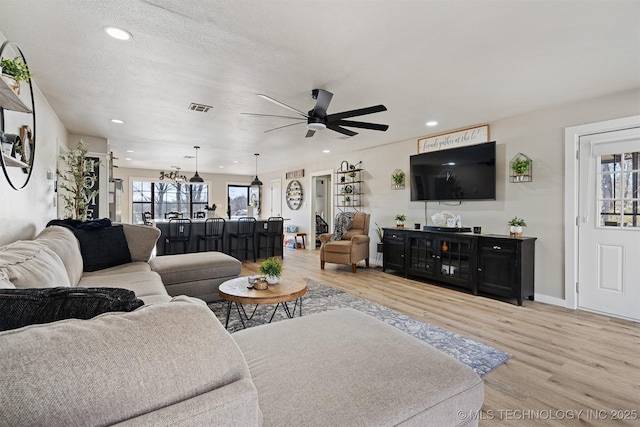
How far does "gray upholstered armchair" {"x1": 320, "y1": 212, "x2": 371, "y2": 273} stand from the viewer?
18.0ft

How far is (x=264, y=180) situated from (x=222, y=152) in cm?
397

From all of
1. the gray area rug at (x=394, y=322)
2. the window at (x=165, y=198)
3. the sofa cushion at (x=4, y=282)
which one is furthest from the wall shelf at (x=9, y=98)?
the window at (x=165, y=198)

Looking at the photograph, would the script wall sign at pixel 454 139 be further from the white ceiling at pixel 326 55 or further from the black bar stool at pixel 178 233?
the black bar stool at pixel 178 233

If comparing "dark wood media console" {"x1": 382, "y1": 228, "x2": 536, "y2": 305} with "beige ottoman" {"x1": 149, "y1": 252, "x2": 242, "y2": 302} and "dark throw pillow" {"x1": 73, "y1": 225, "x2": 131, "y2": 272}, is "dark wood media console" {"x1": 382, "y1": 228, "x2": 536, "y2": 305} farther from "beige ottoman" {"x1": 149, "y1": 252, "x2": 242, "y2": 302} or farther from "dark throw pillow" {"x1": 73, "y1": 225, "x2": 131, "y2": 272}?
"dark throw pillow" {"x1": 73, "y1": 225, "x2": 131, "y2": 272}

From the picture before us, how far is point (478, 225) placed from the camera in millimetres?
4562

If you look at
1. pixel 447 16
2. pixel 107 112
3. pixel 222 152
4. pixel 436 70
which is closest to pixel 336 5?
pixel 447 16

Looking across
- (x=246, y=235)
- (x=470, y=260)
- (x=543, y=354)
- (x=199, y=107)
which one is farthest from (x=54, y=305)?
(x=246, y=235)

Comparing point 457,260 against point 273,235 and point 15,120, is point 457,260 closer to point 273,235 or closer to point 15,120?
point 273,235

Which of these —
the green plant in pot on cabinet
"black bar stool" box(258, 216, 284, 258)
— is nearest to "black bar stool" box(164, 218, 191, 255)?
"black bar stool" box(258, 216, 284, 258)

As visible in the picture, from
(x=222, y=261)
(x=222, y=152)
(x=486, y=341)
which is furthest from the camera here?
(x=222, y=152)

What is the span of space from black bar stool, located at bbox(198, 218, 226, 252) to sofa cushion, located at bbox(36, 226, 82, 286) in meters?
3.38

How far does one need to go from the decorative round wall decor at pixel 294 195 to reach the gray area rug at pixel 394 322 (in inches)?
177

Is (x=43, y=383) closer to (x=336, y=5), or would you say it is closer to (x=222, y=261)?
(x=336, y=5)

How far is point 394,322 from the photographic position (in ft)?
10.2
